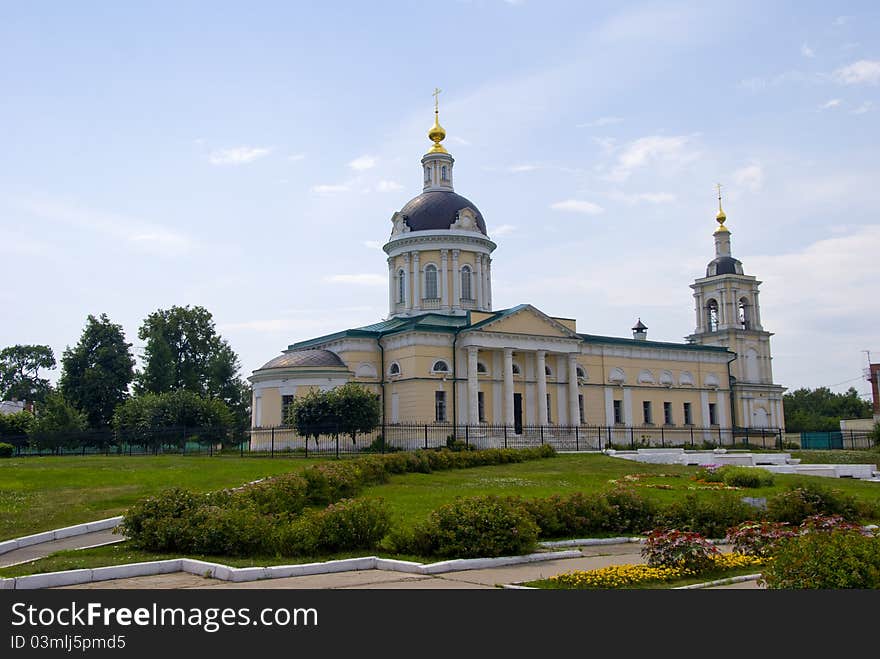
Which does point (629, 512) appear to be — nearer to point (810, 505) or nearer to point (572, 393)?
point (810, 505)

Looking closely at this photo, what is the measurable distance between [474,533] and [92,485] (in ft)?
39.5

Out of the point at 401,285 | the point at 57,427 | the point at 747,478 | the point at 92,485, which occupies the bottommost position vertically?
the point at 747,478

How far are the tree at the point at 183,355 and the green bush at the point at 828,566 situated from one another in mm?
58579

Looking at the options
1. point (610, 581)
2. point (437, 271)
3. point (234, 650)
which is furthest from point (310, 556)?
point (437, 271)

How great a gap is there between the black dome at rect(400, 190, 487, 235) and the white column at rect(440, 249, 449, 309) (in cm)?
169

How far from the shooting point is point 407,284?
1962 inches

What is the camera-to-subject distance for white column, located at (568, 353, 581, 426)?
155 feet

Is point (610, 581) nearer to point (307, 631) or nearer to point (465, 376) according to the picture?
point (307, 631)

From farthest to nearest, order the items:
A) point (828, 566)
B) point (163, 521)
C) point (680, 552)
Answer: point (163, 521) < point (680, 552) < point (828, 566)

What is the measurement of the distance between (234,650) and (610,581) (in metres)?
5.01

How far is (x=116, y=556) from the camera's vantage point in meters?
12.0

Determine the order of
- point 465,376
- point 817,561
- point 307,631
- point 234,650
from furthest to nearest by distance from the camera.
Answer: point 465,376, point 817,561, point 307,631, point 234,650

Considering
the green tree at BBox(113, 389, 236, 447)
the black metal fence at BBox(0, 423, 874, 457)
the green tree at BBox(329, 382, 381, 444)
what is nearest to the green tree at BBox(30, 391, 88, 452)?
the black metal fence at BBox(0, 423, 874, 457)

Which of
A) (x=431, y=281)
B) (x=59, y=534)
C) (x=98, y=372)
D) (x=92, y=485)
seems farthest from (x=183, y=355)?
(x=59, y=534)
